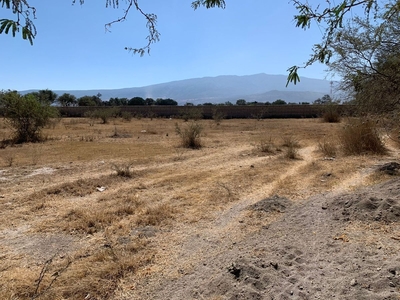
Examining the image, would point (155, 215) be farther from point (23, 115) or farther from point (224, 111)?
point (224, 111)

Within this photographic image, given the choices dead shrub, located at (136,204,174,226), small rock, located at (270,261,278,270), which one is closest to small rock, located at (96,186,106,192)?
dead shrub, located at (136,204,174,226)

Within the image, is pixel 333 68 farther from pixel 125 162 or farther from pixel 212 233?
pixel 125 162

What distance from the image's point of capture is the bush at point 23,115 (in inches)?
553

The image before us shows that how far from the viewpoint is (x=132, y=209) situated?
4855mm

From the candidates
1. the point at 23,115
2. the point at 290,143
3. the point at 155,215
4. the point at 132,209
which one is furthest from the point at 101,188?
the point at 23,115

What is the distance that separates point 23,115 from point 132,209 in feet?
39.1

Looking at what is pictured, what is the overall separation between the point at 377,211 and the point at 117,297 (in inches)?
129

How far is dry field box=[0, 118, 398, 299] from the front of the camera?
299 centimetres

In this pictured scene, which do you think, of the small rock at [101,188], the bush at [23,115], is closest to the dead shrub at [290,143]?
the small rock at [101,188]

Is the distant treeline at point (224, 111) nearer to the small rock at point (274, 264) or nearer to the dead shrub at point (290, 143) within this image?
the dead shrub at point (290, 143)

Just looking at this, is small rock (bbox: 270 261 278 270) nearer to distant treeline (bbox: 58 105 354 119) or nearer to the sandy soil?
the sandy soil

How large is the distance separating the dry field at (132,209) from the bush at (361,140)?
0.34m

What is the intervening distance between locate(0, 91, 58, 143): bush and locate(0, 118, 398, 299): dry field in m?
4.32

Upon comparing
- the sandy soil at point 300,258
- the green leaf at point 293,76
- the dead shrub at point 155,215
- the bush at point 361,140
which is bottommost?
the dead shrub at point 155,215
